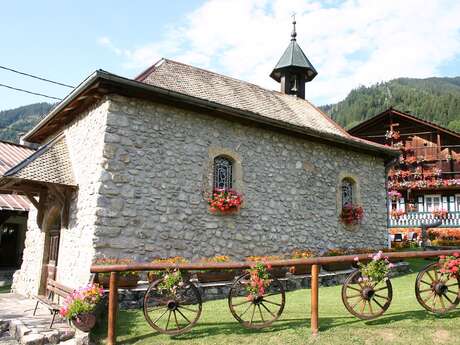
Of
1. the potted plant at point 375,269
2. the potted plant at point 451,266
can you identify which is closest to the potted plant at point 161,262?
the potted plant at point 375,269

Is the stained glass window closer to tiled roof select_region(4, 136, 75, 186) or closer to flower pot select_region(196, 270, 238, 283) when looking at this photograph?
flower pot select_region(196, 270, 238, 283)

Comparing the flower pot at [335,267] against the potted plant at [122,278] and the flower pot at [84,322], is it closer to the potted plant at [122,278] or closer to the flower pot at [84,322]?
the potted plant at [122,278]

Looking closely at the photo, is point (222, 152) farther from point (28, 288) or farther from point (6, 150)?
point (6, 150)

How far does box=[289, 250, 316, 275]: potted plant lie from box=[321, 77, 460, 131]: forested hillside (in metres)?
50.3

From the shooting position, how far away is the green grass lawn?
5211 mm

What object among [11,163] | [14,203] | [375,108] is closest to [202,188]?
[14,203]

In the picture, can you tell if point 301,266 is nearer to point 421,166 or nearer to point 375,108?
point 421,166

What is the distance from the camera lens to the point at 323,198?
11.3 metres

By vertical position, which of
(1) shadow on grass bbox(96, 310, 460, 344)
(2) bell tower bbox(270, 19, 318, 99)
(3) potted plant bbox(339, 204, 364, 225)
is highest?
(2) bell tower bbox(270, 19, 318, 99)

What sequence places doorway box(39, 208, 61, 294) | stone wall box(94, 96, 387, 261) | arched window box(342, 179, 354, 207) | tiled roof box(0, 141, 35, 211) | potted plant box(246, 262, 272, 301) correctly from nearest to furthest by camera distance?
1. potted plant box(246, 262, 272, 301)
2. stone wall box(94, 96, 387, 261)
3. doorway box(39, 208, 61, 294)
4. arched window box(342, 179, 354, 207)
5. tiled roof box(0, 141, 35, 211)

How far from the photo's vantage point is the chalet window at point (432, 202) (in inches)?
1098

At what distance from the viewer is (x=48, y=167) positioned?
8.84 metres

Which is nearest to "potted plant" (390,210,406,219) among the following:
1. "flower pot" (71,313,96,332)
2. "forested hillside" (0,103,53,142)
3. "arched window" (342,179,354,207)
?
"arched window" (342,179,354,207)

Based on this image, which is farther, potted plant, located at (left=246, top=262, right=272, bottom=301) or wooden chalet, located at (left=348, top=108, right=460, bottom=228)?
wooden chalet, located at (left=348, top=108, right=460, bottom=228)
